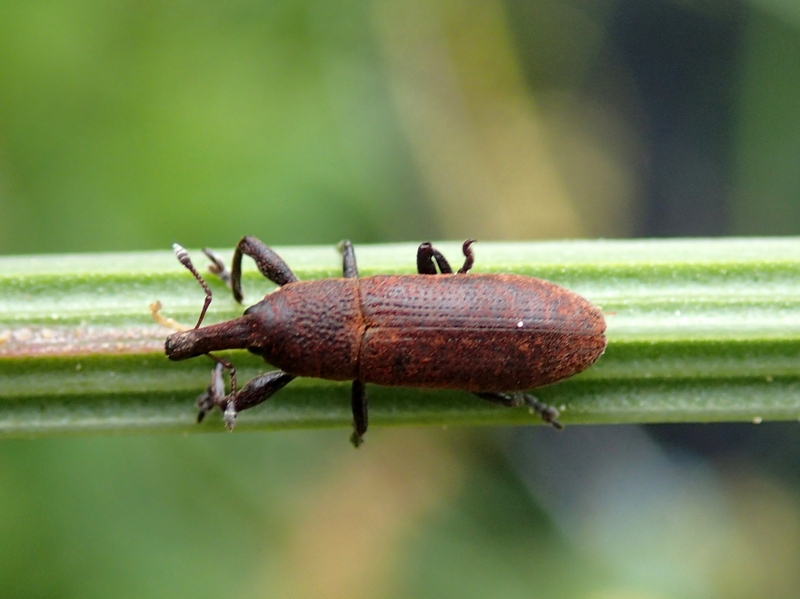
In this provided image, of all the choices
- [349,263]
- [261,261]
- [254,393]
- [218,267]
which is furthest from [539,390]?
[218,267]

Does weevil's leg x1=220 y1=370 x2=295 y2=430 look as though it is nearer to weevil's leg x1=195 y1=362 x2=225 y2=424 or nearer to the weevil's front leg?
weevil's leg x1=195 y1=362 x2=225 y2=424

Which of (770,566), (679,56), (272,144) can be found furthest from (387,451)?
(679,56)

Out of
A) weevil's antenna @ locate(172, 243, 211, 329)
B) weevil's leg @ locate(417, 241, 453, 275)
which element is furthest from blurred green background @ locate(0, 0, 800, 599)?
weevil's leg @ locate(417, 241, 453, 275)

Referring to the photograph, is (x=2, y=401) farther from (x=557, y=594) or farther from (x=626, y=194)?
(x=626, y=194)

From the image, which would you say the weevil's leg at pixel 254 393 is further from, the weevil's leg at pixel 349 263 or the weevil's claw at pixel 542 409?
the weevil's claw at pixel 542 409

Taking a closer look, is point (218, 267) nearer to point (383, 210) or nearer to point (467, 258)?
point (467, 258)
